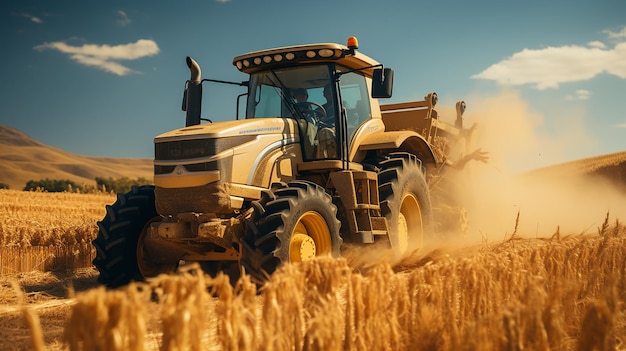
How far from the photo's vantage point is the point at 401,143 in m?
9.18

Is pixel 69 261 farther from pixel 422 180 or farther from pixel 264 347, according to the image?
pixel 264 347

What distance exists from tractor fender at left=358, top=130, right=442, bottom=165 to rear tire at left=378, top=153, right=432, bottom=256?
263 millimetres

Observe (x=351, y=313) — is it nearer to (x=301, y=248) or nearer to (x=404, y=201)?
(x=301, y=248)

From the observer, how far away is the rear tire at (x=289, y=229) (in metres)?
6.38

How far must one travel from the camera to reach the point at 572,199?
22.5 meters

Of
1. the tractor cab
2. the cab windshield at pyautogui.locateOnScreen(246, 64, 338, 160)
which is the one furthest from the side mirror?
the cab windshield at pyautogui.locateOnScreen(246, 64, 338, 160)

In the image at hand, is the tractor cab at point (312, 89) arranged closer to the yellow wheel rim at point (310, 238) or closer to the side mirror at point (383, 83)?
the side mirror at point (383, 83)

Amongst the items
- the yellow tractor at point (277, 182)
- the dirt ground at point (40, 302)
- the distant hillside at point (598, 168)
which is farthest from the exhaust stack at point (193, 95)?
the distant hillside at point (598, 168)

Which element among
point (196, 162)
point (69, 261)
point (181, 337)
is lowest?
point (69, 261)

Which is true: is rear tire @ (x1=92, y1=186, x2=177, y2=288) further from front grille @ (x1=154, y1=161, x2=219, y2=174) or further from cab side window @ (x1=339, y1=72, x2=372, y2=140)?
cab side window @ (x1=339, y1=72, x2=372, y2=140)

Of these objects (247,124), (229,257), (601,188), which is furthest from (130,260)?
(601,188)

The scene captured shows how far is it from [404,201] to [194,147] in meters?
3.60

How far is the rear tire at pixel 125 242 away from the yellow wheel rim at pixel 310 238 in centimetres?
211

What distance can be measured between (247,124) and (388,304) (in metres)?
3.94
